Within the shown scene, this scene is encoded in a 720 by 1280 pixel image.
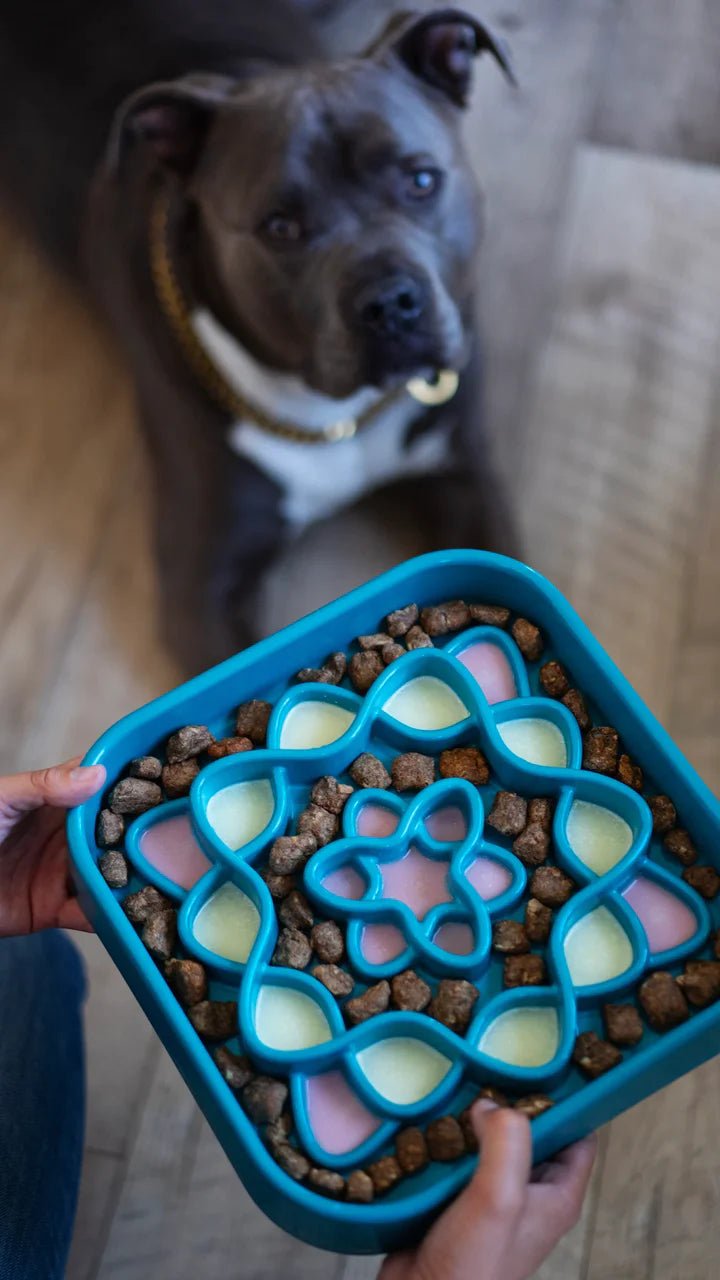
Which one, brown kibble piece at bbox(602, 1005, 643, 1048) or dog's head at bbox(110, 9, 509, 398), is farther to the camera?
dog's head at bbox(110, 9, 509, 398)

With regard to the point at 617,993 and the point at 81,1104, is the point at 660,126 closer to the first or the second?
the point at 617,993

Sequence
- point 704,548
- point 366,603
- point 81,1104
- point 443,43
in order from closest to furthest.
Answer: point 366,603
point 81,1104
point 443,43
point 704,548

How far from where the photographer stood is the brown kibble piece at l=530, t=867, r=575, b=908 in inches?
29.5

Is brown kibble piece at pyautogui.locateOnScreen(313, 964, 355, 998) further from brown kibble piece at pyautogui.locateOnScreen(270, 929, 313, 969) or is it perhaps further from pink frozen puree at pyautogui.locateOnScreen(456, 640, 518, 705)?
pink frozen puree at pyautogui.locateOnScreen(456, 640, 518, 705)

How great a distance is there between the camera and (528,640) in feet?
2.72

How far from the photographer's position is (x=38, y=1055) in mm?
910

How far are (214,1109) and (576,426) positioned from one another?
0.99 m

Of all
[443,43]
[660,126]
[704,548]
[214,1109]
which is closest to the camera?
[214,1109]

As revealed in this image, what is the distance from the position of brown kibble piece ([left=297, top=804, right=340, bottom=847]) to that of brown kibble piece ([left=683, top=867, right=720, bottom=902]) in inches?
9.2

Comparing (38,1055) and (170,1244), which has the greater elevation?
(38,1055)

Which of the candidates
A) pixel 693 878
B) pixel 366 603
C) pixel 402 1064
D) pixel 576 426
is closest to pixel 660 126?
pixel 576 426

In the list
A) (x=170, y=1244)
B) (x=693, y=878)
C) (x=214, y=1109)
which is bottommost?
(x=170, y=1244)

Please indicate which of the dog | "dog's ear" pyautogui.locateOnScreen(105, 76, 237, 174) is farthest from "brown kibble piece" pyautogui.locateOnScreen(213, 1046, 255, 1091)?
"dog's ear" pyautogui.locateOnScreen(105, 76, 237, 174)

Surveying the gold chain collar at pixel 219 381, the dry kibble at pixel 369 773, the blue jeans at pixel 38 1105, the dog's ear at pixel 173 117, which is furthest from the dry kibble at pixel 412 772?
the dog's ear at pixel 173 117
